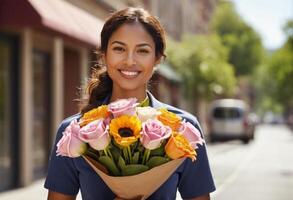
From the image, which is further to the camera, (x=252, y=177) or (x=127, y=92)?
(x=252, y=177)

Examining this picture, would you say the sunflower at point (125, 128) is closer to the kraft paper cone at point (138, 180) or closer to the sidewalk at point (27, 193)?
the kraft paper cone at point (138, 180)

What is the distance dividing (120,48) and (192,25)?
4320cm

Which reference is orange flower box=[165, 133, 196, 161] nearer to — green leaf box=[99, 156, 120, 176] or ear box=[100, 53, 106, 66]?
green leaf box=[99, 156, 120, 176]

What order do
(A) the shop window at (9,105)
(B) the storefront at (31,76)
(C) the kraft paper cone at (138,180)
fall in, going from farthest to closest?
(A) the shop window at (9,105), (B) the storefront at (31,76), (C) the kraft paper cone at (138,180)

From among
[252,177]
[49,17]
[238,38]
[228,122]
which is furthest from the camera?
[238,38]

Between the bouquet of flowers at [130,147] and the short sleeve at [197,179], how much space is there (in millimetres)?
301

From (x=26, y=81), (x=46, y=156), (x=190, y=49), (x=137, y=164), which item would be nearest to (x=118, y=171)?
(x=137, y=164)

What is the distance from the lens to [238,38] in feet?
209

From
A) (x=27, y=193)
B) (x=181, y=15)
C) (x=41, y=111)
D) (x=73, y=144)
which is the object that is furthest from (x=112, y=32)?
(x=181, y=15)

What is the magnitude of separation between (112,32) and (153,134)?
19.1 inches

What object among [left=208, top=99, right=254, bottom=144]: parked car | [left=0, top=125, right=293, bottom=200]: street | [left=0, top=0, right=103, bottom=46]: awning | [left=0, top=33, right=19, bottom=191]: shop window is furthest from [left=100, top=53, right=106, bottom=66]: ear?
[left=208, top=99, right=254, bottom=144]: parked car

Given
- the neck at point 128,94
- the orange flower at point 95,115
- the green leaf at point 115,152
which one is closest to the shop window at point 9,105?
the neck at point 128,94

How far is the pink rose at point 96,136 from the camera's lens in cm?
196

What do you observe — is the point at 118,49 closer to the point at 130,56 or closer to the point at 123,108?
the point at 130,56
